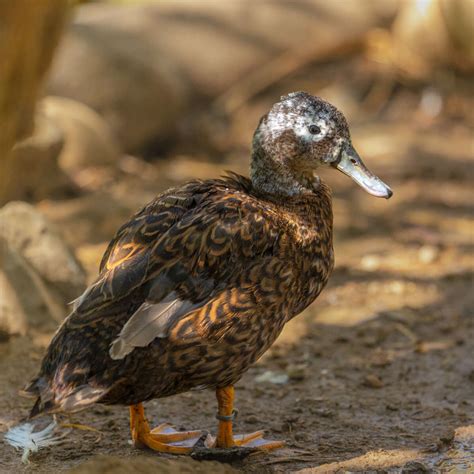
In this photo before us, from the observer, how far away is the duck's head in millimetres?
4312

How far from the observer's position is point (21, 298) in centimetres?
541

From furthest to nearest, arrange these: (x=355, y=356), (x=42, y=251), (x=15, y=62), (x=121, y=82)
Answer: (x=121, y=82), (x=42, y=251), (x=355, y=356), (x=15, y=62)

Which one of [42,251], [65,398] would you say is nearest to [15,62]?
[65,398]

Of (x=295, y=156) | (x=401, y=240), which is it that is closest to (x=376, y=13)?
(x=401, y=240)

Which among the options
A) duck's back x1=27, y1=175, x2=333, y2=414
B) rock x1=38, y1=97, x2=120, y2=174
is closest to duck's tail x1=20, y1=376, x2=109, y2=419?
duck's back x1=27, y1=175, x2=333, y2=414

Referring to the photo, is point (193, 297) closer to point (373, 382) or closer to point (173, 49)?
point (373, 382)

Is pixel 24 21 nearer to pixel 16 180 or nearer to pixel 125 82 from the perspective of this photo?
Answer: pixel 16 180

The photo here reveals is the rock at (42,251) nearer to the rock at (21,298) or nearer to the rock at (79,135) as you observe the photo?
the rock at (21,298)

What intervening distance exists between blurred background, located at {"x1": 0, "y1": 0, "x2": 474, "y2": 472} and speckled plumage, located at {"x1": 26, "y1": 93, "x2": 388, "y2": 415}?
37 centimetres

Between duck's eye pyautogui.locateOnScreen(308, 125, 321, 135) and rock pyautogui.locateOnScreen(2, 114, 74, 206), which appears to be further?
rock pyautogui.locateOnScreen(2, 114, 74, 206)

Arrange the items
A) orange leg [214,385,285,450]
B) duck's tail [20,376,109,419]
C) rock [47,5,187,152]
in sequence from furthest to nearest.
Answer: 1. rock [47,5,187,152]
2. orange leg [214,385,285,450]
3. duck's tail [20,376,109,419]

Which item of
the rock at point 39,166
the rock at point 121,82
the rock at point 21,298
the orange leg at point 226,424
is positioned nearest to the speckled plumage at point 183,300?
the orange leg at point 226,424

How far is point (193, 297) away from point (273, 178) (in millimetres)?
815

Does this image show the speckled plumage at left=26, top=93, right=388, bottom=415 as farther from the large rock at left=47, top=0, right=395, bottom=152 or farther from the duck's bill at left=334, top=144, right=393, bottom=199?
the large rock at left=47, top=0, right=395, bottom=152
